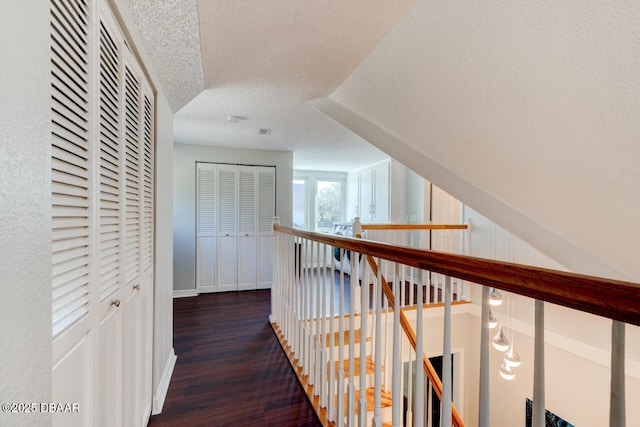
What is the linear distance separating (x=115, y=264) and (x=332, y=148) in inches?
147

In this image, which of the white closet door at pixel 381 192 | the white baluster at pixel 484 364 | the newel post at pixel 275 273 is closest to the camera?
the white baluster at pixel 484 364

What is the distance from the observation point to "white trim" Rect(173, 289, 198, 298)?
4.12m

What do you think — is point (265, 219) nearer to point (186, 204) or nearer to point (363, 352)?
point (186, 204)

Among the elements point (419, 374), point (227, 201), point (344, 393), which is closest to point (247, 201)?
point (227, 201)

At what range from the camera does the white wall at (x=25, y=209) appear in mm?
454

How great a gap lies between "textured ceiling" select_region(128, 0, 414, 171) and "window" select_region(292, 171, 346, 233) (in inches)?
142

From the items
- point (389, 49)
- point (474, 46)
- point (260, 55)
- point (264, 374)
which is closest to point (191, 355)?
point (264, 374)

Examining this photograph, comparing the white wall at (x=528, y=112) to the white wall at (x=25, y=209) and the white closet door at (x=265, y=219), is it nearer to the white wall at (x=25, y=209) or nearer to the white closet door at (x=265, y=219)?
the white wall at (x=25, y=209)

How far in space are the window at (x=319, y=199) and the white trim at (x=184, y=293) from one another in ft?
9.56

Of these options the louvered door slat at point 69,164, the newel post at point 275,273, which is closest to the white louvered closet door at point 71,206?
the louvered door slat at point 69,164

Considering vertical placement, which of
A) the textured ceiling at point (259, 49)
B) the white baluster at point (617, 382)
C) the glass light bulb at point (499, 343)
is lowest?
the glass light bulb at point (499, 343)

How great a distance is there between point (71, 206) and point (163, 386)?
165cm

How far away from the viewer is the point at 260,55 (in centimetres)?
184

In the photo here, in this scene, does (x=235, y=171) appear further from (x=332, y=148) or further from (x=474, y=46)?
Answer: (x=474, y=46)
